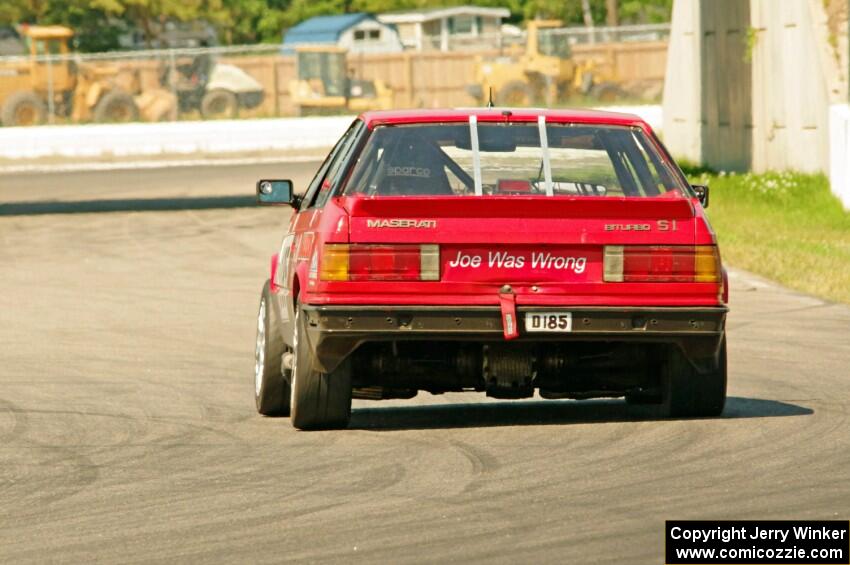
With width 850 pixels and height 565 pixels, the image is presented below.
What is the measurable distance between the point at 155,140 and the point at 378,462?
42.4 m

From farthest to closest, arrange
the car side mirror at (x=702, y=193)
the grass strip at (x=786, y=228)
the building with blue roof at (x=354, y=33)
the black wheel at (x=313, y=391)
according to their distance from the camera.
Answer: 1. the building with blue roof at (x=354, y=33)
2. the grass strip at (x=786, y=228)
3. the car side mirror at (x=702, y=193)
4. the black wheel at (x=313, y=391)

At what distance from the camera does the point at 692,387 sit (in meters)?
9.36

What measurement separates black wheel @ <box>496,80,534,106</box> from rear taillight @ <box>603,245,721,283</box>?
4943 cm

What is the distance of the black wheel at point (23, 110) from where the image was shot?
54.3 meters

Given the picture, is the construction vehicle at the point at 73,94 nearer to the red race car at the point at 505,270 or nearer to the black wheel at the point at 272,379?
the black wheel at the point at 272,379

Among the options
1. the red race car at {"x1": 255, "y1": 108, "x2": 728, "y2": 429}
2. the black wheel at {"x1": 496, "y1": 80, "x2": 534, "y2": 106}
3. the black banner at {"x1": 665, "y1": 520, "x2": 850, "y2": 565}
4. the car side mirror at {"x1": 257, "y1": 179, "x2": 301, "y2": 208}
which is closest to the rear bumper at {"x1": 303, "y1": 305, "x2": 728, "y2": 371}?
the red race car at {"x1": 255, "y1": 108, "x2": 728, "y2": 429}

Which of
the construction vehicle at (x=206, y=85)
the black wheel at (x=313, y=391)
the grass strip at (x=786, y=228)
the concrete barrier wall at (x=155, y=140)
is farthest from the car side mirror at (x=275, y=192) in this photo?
the construction vehicle at (x=206, y=85)

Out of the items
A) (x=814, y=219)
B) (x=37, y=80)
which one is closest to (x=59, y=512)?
(x=814, y=219)

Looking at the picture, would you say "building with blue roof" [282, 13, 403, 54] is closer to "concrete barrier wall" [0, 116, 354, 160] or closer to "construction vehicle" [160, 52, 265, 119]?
"construction vehicle" [160, 52, 265, 119]

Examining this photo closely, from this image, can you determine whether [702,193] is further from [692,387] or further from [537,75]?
[537,75]

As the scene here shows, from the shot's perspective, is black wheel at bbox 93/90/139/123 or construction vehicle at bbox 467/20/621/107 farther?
construction vehicle at bbox 467/20/621/107

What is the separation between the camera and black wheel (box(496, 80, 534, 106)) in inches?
2298

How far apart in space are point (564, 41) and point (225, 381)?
4919 cm

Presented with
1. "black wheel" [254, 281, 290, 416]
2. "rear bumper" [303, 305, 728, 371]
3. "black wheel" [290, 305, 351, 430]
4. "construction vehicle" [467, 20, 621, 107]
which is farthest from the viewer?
"construction vehicle" [467, 20, 621, 107]
